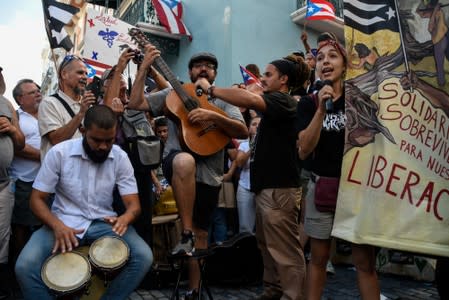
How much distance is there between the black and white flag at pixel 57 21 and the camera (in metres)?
5.39

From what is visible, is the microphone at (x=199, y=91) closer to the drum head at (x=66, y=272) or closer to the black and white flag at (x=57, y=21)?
the drum head at (x=66, y=272)

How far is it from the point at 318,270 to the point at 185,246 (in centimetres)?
95

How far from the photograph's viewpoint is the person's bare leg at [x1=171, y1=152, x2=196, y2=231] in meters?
3.37

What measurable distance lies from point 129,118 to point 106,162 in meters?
0.85

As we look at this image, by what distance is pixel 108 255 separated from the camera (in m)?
2.94

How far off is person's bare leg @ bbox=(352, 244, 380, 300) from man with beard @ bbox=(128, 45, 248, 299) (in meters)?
1.22

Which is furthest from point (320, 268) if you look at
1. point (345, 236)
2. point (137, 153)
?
point (137, 153)

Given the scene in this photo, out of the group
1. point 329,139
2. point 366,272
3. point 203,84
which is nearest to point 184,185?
point 203,84

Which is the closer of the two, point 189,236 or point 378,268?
point 189,236

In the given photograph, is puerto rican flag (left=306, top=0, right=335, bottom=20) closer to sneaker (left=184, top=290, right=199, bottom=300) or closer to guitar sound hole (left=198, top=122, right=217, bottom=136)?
guitar sound hole (left=198, top=122, right=217, bottom=136)

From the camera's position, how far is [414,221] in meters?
2.43

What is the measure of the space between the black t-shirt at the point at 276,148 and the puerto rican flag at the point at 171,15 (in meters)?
9.20

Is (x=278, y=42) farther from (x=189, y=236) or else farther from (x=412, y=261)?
(x=189, y=236)

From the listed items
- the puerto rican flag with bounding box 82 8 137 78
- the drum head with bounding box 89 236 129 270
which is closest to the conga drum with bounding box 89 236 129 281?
the drum head with bounding box 89 236 129 270
